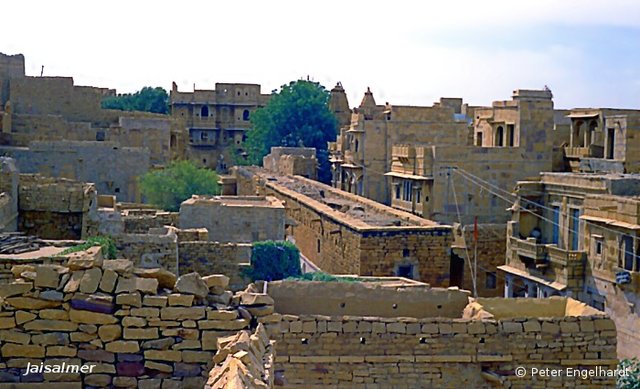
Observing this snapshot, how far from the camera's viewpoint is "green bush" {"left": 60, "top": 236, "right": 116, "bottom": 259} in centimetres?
1177

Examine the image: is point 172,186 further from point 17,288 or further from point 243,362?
point 243,362

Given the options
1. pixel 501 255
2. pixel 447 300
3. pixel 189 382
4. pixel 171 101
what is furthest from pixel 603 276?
pixel 171 101

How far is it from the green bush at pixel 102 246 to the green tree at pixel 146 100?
47026mm

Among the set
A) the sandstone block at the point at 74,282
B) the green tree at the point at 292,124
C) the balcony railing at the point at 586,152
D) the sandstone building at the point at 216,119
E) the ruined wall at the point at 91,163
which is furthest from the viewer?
Answer: the sandstone building at the point at 216,119

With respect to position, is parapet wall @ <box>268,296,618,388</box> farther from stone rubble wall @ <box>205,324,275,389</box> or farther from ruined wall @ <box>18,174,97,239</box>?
ruined wall @ <box>18,174,97,239</box>

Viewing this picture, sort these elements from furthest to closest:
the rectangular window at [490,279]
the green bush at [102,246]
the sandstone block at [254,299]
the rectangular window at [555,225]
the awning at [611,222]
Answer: the rectangular window at [490,279] < the rectangular window at [555,225] < the awning at [611,222] < the green bush at [102,246] < the sandstone block at [254,299]

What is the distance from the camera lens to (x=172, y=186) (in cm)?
2523

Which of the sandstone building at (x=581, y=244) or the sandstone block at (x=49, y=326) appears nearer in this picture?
the sandstone block at (x=49, y=326)

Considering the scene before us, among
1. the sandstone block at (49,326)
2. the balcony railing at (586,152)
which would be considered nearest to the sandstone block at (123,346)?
the sandstone block at (49,326)

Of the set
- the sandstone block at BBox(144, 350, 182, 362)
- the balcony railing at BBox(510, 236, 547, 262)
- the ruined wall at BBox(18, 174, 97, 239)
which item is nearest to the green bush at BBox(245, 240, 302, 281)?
the ruined wall at BBox(18, 174, 97, 239)

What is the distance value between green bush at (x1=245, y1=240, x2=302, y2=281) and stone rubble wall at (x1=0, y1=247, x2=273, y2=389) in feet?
33.1

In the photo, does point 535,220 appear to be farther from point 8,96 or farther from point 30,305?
point 8,96

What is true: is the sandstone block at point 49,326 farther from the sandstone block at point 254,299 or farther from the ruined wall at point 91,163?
the ruined wall at point 91,163

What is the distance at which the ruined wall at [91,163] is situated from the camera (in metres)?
25.0
